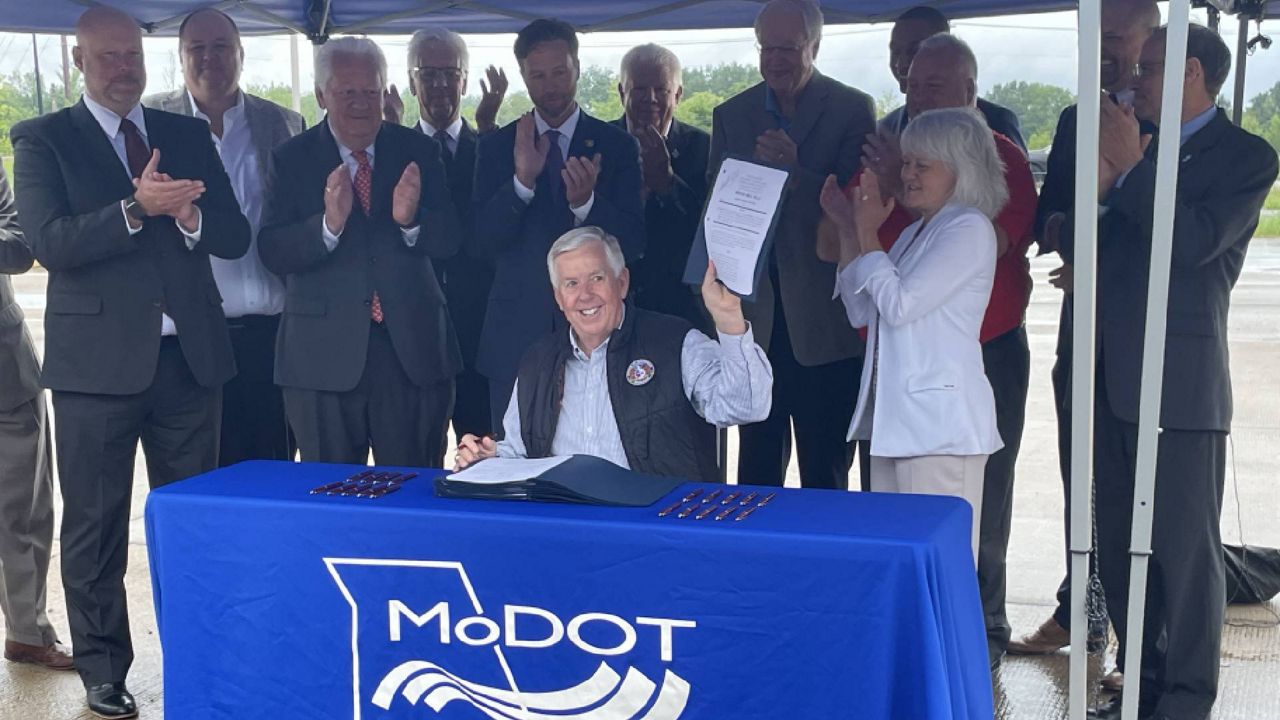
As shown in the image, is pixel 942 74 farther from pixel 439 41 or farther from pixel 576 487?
pixel 576 487

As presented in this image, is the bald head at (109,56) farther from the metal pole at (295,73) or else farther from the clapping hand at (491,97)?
the metal pole at (295,73)

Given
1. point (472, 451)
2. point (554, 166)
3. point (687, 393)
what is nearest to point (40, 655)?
point (472, 451)

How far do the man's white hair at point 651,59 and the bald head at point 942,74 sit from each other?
1.06 metres

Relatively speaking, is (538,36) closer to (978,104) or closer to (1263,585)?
(978,104)

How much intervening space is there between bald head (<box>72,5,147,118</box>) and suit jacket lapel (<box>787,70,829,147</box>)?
6.12 feet

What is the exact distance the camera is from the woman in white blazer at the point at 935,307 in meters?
2.96

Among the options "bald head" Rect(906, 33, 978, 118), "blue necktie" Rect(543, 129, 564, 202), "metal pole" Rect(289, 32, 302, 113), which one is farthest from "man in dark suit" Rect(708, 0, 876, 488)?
"metal pole" Rect(289, 32, 302, 113)

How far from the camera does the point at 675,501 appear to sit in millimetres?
2301

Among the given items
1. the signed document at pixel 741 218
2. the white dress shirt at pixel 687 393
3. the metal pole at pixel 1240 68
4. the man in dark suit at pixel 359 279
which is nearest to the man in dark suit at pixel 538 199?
the man in dark suit at pixel 359 279

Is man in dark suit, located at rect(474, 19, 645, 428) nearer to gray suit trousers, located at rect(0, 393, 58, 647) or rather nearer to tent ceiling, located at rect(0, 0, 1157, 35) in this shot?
tent ceiling, located at rect(0, 0, 1157, 35)

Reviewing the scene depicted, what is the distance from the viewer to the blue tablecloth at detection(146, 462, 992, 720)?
205 cm

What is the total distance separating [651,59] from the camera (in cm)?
450

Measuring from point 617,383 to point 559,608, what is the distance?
0.70 m

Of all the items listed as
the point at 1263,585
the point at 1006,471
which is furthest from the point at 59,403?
the point at 1263,585
